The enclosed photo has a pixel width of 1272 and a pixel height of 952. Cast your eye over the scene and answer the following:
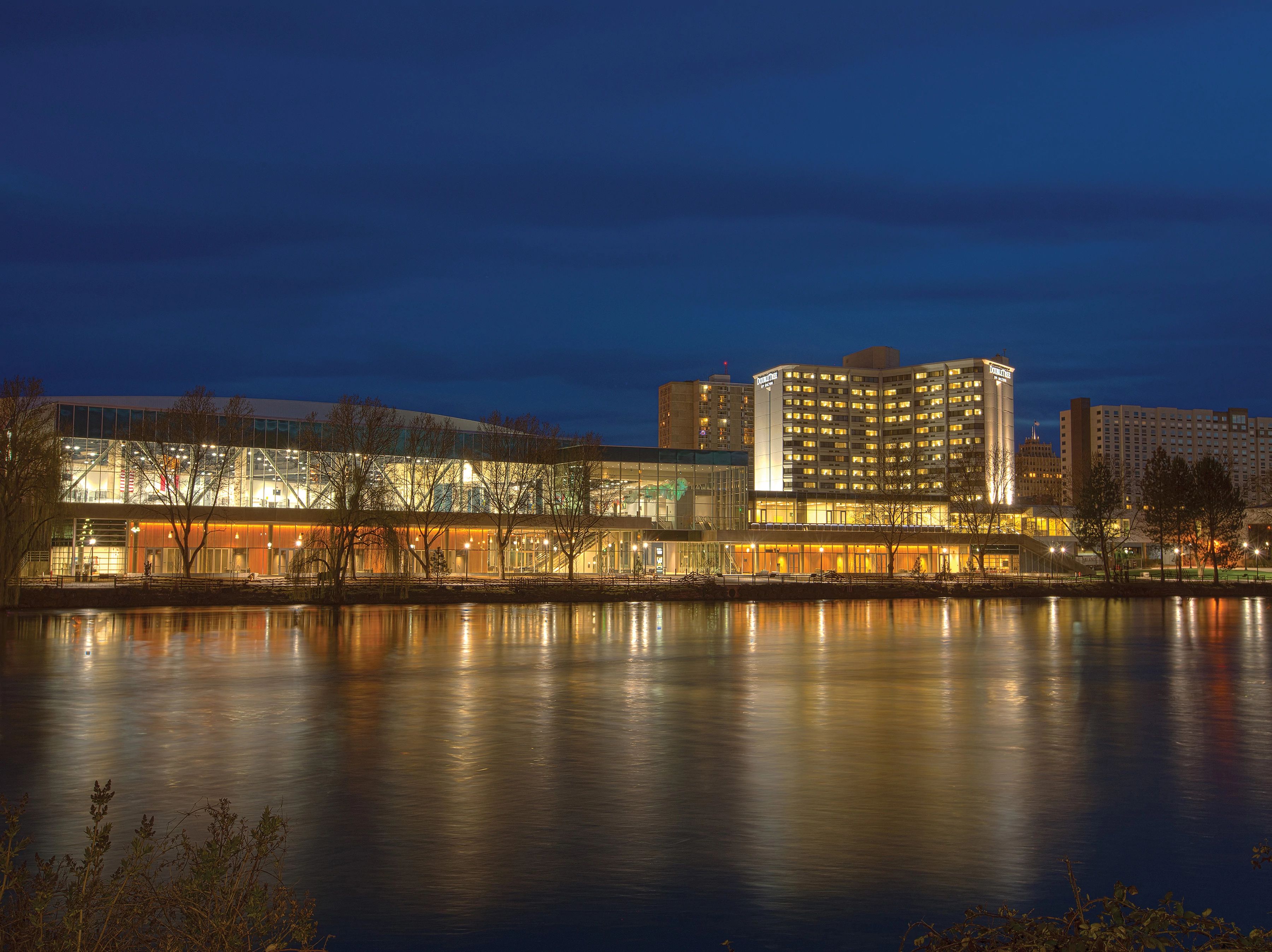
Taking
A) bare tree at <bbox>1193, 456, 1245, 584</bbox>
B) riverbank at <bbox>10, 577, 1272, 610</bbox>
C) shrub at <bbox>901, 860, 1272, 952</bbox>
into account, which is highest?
bare tree at <bbox>1193, 456, 1245, 584</bbox>

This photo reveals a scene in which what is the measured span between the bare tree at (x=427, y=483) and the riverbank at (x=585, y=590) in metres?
6.02

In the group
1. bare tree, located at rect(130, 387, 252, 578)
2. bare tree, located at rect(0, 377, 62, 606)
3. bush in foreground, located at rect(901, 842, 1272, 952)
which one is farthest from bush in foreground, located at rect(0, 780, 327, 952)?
bare tree, located at rect(130, 387, 252, 578)

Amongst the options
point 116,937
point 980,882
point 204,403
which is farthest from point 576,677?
point 204,403

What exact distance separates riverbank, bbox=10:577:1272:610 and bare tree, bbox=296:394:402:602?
7.09 feet

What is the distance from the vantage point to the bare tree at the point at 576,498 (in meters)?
76.9

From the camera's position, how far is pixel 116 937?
7355 mm

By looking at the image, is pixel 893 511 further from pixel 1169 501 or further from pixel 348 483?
pixel 348 483

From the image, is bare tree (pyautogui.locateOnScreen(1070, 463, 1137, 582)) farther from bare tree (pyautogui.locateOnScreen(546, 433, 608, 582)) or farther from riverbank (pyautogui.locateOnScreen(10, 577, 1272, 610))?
bare tree (pyautogui.locateOnScreen(546, 433, 608, 582))

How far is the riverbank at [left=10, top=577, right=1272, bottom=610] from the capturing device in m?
58.8

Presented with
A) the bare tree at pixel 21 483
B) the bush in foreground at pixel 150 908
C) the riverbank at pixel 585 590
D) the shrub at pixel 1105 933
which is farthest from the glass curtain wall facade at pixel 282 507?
the shrub at pixel 1105 933

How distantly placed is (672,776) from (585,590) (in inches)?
2043

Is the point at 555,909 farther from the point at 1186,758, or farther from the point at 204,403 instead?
the point at 204,403

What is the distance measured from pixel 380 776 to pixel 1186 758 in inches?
482

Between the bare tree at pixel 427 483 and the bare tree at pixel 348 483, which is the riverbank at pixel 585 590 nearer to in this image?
the bare tree at pixel 348 483
